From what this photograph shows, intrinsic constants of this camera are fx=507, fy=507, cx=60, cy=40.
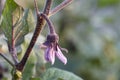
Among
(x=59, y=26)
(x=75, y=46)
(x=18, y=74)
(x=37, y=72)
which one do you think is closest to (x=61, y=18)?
(x=59, y=26)

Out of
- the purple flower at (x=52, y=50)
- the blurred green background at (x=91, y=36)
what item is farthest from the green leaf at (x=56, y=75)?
the blurred green background at (x=91, y=36)

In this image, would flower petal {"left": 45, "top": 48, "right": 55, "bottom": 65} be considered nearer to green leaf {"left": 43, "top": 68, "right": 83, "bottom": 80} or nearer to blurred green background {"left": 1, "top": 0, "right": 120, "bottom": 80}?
green leaf {"left": 43, "top": 68, "right": 83, "bottom": 80}

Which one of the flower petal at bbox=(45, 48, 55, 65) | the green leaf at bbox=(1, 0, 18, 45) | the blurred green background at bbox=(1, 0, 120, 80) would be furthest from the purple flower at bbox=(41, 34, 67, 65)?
the blurred green background at bbox=(1, 0, 120, 80)

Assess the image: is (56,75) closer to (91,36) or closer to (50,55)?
(50,55)

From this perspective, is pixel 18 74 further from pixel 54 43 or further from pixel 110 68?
pixel 110 68

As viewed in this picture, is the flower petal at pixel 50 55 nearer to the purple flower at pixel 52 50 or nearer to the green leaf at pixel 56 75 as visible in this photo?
the purple flower at pixel 52 50

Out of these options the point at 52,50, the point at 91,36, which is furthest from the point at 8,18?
the point at 91,36
